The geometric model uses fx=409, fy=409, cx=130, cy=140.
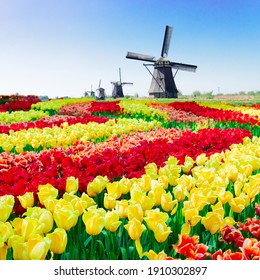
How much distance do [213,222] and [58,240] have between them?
0.84 meters

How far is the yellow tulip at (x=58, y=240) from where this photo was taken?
1864 mm

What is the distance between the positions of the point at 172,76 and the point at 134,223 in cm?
3056

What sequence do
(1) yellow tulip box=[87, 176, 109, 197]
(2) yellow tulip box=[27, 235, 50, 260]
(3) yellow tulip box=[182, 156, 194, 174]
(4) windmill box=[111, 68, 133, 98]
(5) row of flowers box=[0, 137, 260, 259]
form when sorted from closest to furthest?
(2) yellow tulip box=[27, 235, 50, 260] < (5) row of flowers box=[0, 137, 260, 259] < (1) yellow tulip box=[87, 176, 109, 197] < (3) yellow tulip box=[182, 156, 194, 174] < (4) windmill box=[111, 68, 133, 98]

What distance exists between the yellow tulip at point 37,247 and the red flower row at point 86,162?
3.45 ft

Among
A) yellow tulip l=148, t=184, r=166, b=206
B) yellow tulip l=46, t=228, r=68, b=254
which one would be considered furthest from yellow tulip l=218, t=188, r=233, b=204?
yellow tulip l=46, t=228, r=68, b=254

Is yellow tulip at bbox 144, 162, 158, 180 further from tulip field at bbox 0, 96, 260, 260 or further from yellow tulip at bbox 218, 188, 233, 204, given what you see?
yellow tulip at bbox 218, 188, 233, 204

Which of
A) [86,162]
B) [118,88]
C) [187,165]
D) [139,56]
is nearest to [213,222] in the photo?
[187,165]

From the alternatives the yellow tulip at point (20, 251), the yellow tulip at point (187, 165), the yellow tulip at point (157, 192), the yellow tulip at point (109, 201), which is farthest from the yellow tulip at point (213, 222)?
the yellow tulip at point (187, 165)

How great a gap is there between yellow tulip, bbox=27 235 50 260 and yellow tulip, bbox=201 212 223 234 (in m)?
0.88

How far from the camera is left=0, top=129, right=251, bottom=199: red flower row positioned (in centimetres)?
309

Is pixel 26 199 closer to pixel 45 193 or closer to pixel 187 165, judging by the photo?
pixel 45 193

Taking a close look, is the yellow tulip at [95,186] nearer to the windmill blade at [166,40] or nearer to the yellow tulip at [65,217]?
the yellow tulip at [65,217]

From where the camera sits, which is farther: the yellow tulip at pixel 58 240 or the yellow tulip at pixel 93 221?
the yellow tulip at pixel 93 221
